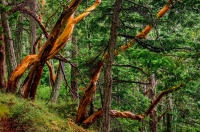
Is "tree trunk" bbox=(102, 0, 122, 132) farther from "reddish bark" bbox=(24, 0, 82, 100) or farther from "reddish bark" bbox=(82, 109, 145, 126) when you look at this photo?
"reddish bark" bbox=(82, 109, 145, 126)

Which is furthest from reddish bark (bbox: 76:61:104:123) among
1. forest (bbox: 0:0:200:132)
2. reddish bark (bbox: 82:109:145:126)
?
reddish bark (bbox: 82:109:145:126)

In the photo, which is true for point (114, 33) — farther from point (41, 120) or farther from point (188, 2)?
point (41, 120)

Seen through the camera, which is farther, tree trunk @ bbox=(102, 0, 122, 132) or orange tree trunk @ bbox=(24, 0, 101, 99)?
orange tree trunk @ bbox=(24, 0, 101, 99)

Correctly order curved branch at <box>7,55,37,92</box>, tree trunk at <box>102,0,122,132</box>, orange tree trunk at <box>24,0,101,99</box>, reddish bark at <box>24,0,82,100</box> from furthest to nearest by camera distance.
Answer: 1. curved branch at <box>7,55,37,92</box>
2. orange tree trunk at <box>24,0,101,99</box>
3. reddish bark at <box>24,0,82,100</box>
4. tree trunk at <box>102,0,122,132</box>

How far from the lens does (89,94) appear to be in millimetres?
6629

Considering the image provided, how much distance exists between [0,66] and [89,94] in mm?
4871

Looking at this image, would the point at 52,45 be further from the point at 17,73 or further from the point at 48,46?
the point at 17,73

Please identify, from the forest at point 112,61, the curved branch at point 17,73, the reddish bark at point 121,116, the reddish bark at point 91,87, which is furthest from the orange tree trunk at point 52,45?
the reddish bark at point 121,116

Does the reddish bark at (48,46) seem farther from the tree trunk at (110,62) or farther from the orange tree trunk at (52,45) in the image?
the tree trunk at (110,62)

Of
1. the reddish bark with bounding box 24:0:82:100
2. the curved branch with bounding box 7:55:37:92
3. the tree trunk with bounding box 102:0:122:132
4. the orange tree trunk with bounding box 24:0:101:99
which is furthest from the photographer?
the curved branch with bounding box 7:55:37:92

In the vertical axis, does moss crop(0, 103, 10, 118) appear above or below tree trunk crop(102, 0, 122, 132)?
below

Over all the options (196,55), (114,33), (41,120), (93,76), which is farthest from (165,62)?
(41,120)

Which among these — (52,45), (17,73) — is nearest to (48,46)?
(52,45)

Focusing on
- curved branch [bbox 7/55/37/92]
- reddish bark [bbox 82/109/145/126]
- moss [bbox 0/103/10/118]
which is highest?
curved branch [bbox 7/55/37/92]
